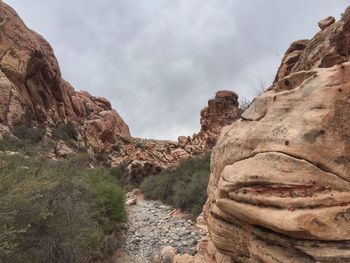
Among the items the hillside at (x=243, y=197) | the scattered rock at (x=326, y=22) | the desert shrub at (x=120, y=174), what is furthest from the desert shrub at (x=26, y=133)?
the scattered rock at (x=326, y=22)

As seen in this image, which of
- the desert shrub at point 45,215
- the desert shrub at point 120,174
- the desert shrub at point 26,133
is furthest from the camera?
the desert shrub at point 120,174

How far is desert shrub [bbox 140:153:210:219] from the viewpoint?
18094 mm

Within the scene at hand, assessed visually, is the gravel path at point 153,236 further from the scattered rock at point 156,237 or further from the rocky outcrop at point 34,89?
the rocky outcrop at point 34,89

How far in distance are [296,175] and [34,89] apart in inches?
1347

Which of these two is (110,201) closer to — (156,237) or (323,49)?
(156,237)

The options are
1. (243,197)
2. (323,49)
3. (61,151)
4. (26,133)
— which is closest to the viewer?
(243,197)

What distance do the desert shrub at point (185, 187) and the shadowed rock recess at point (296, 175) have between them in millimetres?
11781

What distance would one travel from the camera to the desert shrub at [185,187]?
1809cm

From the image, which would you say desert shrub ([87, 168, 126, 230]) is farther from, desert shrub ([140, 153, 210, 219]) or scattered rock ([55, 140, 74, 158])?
scattered rock ([55, 140, 74, 158])

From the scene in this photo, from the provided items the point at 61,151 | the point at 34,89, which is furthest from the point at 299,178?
the point at 34,89

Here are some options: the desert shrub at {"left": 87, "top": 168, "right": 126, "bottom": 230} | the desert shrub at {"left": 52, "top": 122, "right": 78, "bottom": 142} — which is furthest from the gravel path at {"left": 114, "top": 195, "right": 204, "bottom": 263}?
the desert shrub at {"left": 52, "top": 122, "right": 78, "bottom": 142}

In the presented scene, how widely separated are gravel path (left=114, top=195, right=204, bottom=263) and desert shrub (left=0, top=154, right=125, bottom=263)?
1.02m

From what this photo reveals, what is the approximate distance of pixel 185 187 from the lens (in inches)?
808

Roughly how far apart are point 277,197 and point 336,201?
59cm
